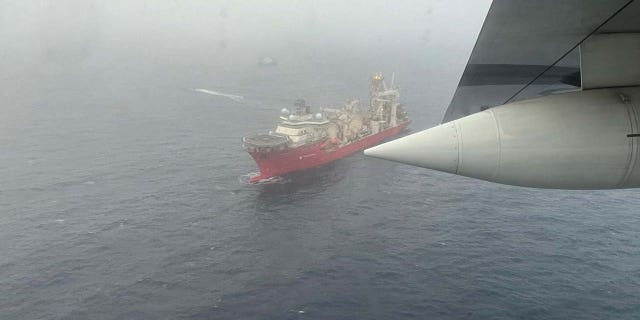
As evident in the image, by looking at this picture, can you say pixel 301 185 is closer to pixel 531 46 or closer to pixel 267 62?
pixel 531 46

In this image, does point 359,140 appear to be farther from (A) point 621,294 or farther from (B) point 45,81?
(B) point 45,81

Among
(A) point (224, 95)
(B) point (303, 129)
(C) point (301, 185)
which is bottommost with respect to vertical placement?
(C) point (301, 185)

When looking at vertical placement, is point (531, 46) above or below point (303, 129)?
below

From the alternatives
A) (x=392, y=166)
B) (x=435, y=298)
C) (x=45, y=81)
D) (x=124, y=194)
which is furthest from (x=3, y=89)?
(x=435, y=298)

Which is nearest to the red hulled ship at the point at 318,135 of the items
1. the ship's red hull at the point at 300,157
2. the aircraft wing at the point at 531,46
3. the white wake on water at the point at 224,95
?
the ship's red hull at the point at 300,157

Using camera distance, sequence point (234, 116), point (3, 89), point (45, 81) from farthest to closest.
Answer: point (45, 81) → point (3, 89) → point (234, 116)

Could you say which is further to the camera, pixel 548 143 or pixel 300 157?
pixel 300 157

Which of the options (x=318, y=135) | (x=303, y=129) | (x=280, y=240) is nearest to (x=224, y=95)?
(x=318, y=135)

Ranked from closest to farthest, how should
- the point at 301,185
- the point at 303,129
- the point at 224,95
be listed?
1. the point at 301,185
2. the point at 303,129
3. the point at 224,95
